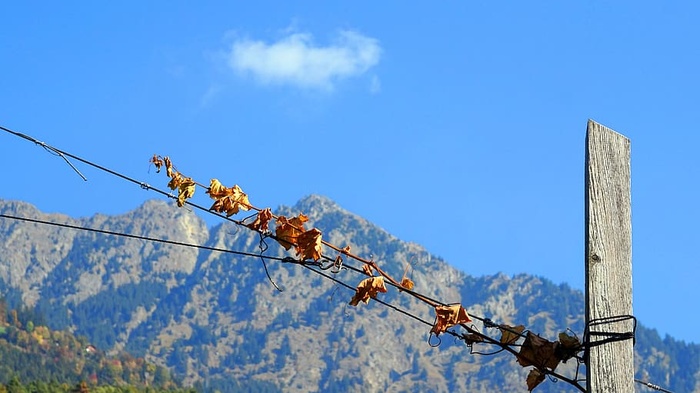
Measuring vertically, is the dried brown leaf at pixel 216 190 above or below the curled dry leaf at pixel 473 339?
above

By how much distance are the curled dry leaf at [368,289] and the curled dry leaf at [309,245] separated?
1.51ft

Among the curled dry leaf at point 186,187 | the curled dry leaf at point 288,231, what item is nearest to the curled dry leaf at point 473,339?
the curled dry leaf at point 288,231

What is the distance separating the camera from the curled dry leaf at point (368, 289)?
7.30m

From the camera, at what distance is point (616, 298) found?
697cm

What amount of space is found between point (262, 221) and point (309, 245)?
53 centimetres

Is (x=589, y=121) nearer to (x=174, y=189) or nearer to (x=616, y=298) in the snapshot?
(x=616, y=298)

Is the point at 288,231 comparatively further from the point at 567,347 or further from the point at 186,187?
the point at 567,347

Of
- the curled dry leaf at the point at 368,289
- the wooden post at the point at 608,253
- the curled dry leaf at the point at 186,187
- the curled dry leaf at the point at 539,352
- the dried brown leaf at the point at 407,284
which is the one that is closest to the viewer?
the wooden post at the point at 608,253

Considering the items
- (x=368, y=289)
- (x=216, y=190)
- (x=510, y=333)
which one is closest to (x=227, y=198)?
(x=216, y=190)

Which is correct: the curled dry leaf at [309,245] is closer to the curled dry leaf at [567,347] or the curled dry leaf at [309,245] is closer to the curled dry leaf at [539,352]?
the curled dry leaf at [539,352]

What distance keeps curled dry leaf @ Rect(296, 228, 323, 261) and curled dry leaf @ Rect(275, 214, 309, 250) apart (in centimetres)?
4

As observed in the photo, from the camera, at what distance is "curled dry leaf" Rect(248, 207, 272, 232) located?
803cm

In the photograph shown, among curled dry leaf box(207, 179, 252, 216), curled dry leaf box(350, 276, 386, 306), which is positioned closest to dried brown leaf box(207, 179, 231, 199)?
curled dry leaf box(207, 179, 252, 216)

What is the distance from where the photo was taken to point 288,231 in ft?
25.5
